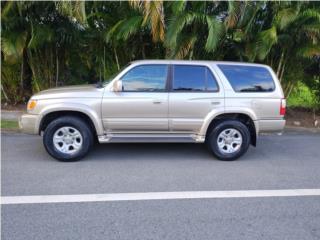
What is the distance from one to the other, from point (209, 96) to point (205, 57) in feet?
11.6

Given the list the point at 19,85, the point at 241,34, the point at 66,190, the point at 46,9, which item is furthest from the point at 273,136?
the point at 19,85

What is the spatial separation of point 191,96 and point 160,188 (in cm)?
188

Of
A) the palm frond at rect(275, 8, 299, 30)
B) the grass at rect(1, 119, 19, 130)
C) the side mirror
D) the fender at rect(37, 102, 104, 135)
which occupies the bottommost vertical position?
the grass at rect(1, 119, 19, 130)

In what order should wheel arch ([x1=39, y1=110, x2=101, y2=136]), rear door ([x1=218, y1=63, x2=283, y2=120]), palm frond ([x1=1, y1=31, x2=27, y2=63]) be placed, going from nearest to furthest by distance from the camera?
wheel arch ([x1=39, y1=110, x2=101, y2=136]), rear door ([x1=218, y1=63, x2=283, y2=120]), palm frond ([x1=1, y1=31, x2=27, y2=63])

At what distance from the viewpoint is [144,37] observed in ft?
30.9

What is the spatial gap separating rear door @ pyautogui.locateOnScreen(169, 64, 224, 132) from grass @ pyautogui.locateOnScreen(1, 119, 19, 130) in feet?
13.2

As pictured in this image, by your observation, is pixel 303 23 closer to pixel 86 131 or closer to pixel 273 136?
pixel 273 136

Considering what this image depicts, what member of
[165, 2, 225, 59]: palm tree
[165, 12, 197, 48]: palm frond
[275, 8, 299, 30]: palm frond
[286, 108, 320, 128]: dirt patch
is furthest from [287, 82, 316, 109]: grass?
[165, 12, 197, 48]: palm frond

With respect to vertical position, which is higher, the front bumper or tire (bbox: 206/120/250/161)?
the front bumper

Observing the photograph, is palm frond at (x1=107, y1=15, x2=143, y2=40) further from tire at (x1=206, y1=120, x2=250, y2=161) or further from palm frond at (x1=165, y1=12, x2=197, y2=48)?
tire at (x1=206, y1=120, x2=250, y2=161)

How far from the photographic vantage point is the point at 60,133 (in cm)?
585

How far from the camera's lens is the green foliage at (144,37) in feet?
26.3

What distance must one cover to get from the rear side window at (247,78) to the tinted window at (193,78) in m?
0.30

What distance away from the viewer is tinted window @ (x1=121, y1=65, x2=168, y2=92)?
19.5ft
